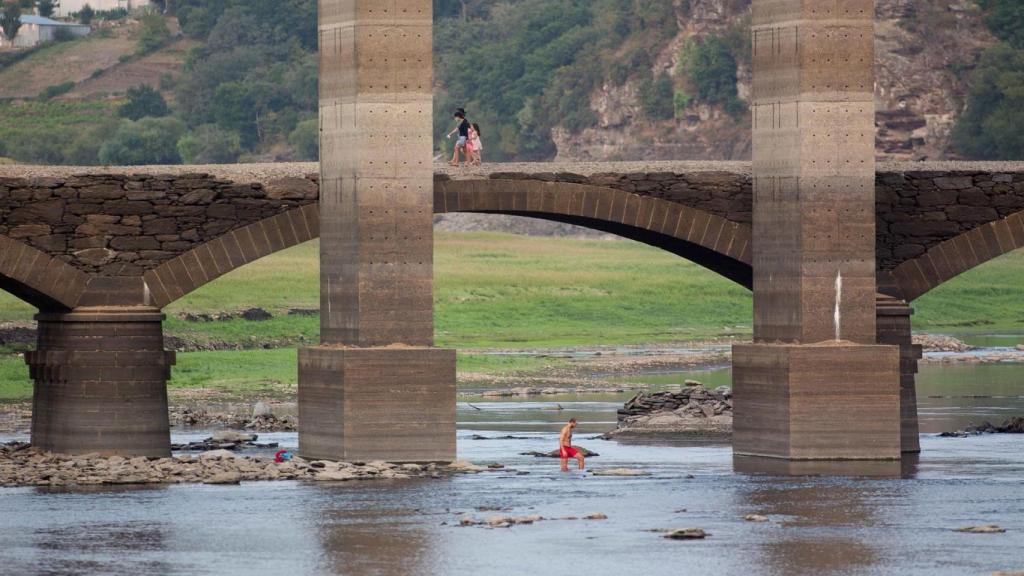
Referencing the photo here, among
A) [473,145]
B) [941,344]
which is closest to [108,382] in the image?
[473,145]

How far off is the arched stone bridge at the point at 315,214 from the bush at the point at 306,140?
393 ft

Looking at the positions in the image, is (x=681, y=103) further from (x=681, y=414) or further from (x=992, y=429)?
(x=992, y=429)

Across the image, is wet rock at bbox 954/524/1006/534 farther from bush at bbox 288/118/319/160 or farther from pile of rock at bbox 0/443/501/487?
bush at bbox 288/118/319/160

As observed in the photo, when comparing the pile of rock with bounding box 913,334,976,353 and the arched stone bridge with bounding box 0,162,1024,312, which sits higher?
the arched stone bridge with bounding box 0,162,1024,312

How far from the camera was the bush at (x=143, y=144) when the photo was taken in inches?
6570

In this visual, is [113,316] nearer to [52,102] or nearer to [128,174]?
[128,174]

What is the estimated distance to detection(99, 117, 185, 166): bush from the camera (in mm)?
166875

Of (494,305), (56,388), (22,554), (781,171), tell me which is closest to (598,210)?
(781,171)

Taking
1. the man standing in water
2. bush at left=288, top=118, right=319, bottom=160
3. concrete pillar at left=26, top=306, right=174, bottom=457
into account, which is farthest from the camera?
bush at left=288, top=118, right=319, bottom=160

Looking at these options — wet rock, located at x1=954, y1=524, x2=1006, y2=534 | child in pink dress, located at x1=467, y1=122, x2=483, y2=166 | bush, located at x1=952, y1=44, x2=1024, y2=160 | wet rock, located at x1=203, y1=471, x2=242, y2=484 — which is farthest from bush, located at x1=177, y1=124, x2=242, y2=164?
wet rock, located at x1=954, y1=524, x2=1006, y2=534

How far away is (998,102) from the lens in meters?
146

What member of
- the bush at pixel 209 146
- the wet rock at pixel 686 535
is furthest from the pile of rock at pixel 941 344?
the bush at pixel 209 146

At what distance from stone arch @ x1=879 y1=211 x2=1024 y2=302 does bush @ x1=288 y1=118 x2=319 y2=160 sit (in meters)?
121

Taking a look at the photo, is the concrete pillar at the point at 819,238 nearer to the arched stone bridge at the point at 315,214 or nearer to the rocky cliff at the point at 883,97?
the arched stone bridge at the point at 315,214
